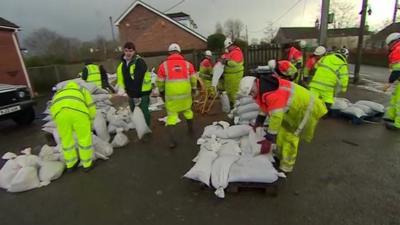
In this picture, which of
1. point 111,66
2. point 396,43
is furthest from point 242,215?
point 111,66

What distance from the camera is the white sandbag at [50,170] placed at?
3612mm

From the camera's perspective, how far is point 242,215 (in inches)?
106

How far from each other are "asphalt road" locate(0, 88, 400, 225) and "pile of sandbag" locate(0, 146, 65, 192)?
0.38 feet

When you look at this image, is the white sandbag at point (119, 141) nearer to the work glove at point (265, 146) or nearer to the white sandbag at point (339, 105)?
the work glove at point (265, 146)

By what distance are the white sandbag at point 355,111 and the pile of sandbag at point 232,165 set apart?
9.43 feet

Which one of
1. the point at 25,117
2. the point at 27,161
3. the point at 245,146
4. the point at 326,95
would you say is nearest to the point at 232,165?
the point at 245,146

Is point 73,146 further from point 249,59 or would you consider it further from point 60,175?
point 249,59

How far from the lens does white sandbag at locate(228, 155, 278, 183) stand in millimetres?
2885

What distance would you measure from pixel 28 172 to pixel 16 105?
406cm

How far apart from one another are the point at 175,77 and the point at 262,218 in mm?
2631

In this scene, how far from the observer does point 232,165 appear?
3.13 metres

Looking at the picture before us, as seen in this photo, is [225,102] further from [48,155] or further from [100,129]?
[48,155]

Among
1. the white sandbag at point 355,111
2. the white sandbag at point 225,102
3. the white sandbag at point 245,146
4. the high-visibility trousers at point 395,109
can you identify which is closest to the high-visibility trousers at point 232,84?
the white sandbag at point 225,102

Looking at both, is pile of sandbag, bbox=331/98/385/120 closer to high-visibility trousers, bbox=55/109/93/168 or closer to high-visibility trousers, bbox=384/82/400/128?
high-visibility trousers, bbox=384/82/400/128
